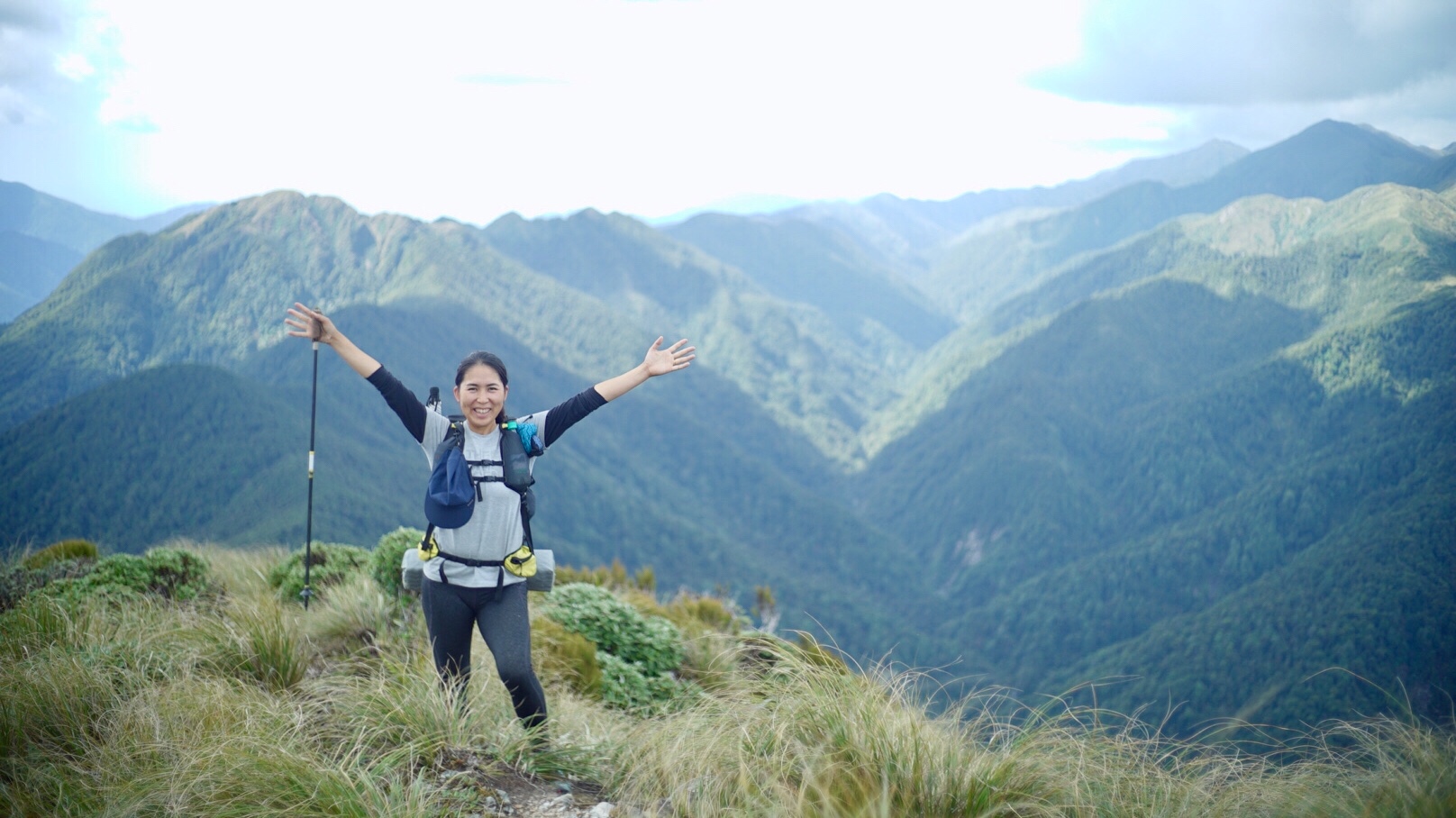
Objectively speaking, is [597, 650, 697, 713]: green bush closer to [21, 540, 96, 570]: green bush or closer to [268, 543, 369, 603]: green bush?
[268, 543, 369, 603]: green bush

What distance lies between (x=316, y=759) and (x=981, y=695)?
358 cm

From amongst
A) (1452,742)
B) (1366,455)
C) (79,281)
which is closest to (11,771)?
(1452,742)

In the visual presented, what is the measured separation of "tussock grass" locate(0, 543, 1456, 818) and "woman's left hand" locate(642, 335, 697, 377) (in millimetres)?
1925

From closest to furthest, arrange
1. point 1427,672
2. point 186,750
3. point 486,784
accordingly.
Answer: point 186,750
point 486,784
point 1427,672

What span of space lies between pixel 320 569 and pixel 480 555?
536cm

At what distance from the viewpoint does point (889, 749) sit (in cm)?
412

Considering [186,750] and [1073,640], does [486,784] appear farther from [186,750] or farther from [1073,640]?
[1073,640]

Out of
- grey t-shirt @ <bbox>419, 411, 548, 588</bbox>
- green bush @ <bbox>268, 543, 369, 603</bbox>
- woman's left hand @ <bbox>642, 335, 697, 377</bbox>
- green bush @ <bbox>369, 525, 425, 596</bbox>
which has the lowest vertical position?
green bush @ <bbox>268, 543, 369, 603</bbox>

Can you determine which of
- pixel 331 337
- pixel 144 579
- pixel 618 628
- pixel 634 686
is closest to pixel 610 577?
pixel 618 628

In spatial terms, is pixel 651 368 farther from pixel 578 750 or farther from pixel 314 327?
pixel 578 750

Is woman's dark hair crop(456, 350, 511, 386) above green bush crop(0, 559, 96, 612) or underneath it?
above

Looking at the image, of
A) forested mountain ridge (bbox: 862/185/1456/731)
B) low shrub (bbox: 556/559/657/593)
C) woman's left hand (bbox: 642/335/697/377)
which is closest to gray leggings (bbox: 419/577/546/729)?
woman's left hand (bbox: 642/335/697/377)

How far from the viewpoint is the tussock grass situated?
157 inches

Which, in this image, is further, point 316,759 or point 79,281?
point 79,281
